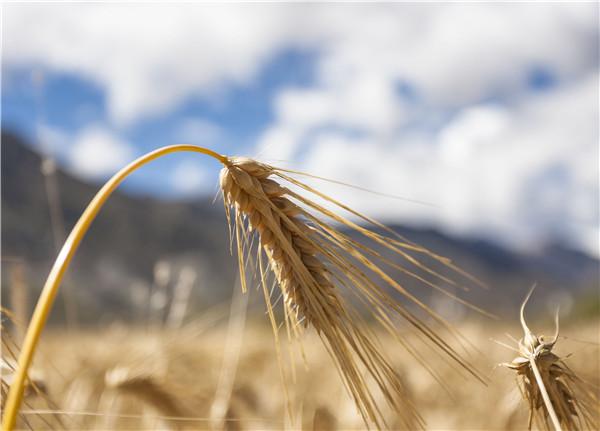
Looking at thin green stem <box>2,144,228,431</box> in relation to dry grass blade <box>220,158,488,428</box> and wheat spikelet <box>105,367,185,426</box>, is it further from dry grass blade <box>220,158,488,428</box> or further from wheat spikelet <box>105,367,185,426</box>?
wheat spikelet <box>105,367,185,426</box>

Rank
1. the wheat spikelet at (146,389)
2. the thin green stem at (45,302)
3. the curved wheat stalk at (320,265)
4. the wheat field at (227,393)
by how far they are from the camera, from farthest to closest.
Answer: the wheat spikelet at (146,389) → the wheat field at (227,393) → the curved wheat stalk at (320,265) → the thin green stem at (45,302)

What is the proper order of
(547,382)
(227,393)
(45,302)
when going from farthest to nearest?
(227,393)
(547,382)
(45,302)

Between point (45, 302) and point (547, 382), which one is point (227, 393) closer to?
point (547, 382)

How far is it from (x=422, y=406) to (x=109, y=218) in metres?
102

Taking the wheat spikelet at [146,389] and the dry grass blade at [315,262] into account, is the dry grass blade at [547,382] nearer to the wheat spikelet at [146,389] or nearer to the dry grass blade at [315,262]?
the dry grass blade at [315,262]

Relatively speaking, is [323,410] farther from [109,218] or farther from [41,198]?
[109,218]

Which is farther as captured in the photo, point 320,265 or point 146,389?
point 146,389

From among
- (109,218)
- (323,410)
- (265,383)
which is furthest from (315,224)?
(109,218)

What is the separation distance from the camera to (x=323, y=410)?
6.18 feet

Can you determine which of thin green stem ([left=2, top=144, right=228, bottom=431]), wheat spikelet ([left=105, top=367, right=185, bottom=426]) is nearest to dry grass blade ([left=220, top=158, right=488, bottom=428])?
thin green stem ([left=2, top=144, right=228, bottom=431])

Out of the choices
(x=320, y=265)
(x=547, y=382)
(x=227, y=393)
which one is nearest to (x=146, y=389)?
(x=227, y=393)

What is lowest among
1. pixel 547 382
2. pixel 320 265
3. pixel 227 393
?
pixel 547 382

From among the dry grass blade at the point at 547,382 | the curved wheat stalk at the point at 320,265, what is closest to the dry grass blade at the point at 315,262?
the curved wheat stalk at the point at 320,265

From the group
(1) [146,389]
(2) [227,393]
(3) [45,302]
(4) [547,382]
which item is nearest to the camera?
(3) [45,302]
